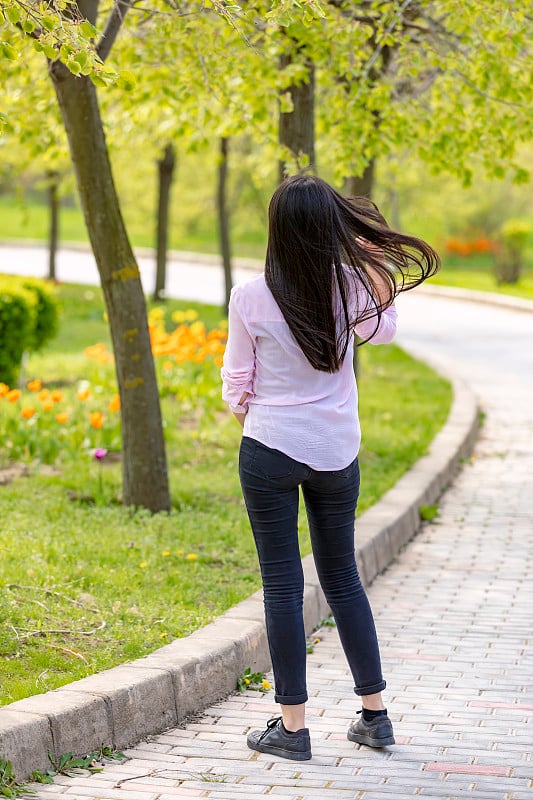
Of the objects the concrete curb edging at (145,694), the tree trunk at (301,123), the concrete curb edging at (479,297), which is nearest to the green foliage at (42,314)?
the tree trunk at (301,123)

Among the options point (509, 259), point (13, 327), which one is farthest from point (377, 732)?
point (509, 259)

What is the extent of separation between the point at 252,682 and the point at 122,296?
283cm

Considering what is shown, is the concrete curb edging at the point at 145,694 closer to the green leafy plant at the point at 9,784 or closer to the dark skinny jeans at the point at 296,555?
the green leafy plant at the point at 9,784

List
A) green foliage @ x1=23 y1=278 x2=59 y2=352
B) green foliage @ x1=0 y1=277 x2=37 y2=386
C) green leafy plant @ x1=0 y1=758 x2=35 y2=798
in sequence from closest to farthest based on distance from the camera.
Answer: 1. green leafy plant @ x1=0 y1=758 x2=35 y2=798
2. green foliage @ x1=0 y1=277 x2=37 y2=386
3. green foliage @ x1=23 y1=278 x2=59 y2=352

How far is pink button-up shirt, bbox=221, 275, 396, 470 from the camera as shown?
3.88 meters

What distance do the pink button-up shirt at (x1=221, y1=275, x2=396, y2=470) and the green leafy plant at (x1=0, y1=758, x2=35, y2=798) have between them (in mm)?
1242

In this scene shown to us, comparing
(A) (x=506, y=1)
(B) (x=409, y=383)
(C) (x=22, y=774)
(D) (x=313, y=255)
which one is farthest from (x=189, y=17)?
(B) (x=409, y=383)

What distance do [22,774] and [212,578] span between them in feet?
7.55

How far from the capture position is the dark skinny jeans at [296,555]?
12.9 feet

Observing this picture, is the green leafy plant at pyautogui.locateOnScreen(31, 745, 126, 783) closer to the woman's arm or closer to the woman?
the woman

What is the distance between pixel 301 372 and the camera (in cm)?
392

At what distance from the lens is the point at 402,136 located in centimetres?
858

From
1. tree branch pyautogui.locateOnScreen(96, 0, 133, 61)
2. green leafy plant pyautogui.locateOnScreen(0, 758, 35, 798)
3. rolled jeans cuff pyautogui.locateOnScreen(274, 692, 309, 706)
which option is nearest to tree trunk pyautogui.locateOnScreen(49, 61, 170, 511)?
tree branch pyautogui.locateOnScreen(96, 0, 133, 61)

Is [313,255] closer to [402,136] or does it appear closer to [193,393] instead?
[402,136]
